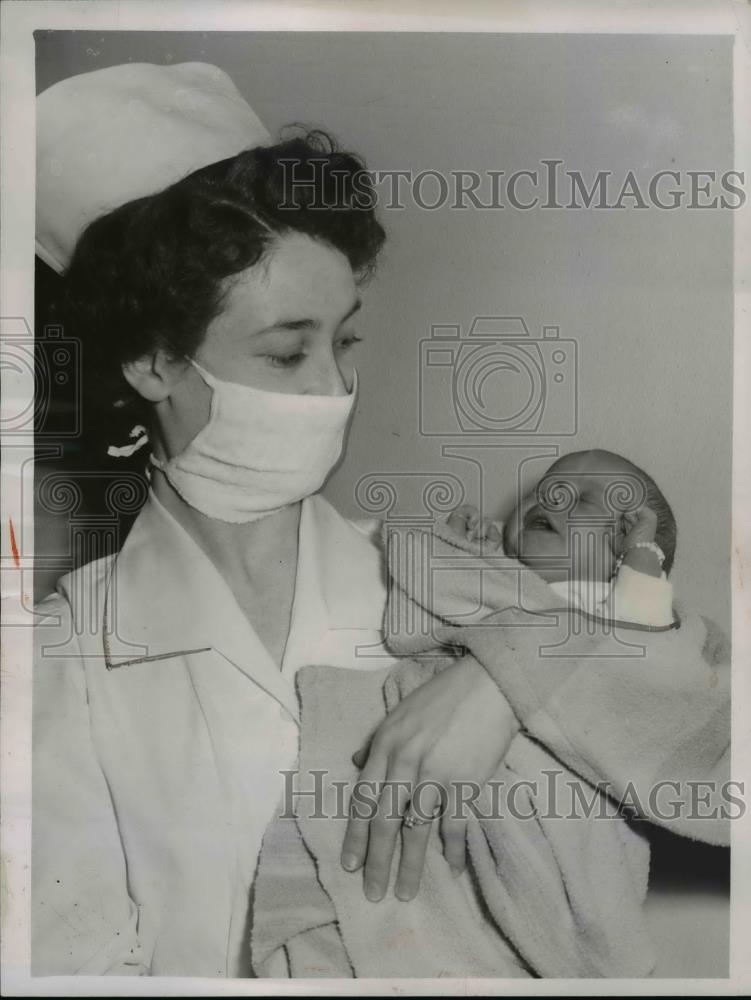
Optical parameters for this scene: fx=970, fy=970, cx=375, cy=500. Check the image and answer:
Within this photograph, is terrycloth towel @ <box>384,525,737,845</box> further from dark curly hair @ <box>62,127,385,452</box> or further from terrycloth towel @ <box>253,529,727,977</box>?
dark curly hair @ <box>62,127,385,452</box>

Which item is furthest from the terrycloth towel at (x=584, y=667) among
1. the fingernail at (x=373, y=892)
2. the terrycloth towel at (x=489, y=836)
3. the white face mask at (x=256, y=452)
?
the fingernail at (x=373, y=892)

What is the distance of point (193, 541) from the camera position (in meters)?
1.07

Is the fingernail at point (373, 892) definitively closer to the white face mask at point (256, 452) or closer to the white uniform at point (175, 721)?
the white uniform at point (175, 721)

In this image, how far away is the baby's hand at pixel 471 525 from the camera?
1062mm

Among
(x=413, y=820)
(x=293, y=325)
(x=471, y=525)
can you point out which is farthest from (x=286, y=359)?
(x=413, y=820)

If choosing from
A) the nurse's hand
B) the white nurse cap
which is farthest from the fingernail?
the white nurse cap

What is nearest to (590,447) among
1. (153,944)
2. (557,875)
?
(557,875)

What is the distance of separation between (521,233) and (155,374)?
43cm

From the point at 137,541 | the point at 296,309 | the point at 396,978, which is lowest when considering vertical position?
the point at 396,978

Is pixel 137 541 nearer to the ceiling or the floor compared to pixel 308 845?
nearer to the ceiling

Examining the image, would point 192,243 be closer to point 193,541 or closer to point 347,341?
point 347,341

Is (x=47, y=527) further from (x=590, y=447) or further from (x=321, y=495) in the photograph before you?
(x=590, y=447)

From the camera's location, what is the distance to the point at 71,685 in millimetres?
1074

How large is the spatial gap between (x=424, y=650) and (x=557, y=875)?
10.9 inches
